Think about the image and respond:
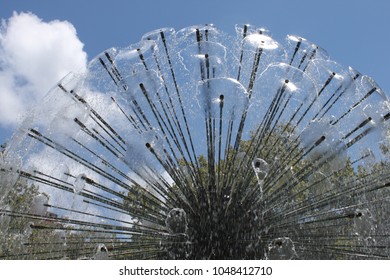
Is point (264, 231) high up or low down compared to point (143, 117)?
down

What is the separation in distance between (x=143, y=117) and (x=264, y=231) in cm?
224

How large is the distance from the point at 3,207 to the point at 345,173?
5.17 metres

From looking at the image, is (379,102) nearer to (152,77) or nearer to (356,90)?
(356,90)

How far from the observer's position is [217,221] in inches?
258

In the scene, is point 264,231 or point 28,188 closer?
point 264,231

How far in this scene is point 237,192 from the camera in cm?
671

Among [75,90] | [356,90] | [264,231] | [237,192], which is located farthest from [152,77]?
[356,90]
